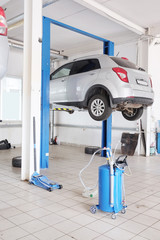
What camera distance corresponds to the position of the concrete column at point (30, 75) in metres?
4.31

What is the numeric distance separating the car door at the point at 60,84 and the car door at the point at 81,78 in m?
0.15

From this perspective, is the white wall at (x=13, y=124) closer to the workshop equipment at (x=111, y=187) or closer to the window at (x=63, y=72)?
the window at (x=63, y=72)

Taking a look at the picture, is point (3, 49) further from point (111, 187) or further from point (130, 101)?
point (130, 101)

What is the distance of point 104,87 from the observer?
4848 mm

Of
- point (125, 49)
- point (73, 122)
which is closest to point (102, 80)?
point (125, 49)

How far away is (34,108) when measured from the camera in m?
4.34

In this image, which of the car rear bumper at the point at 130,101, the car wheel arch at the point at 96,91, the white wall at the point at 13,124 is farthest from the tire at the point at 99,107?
the white wall at the point at 13,124

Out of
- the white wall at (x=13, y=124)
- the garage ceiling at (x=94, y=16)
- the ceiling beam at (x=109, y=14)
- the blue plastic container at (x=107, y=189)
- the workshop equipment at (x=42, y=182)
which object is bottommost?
the workshop equipment at (x=42, y=182)

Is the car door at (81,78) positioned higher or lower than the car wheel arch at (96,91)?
higher

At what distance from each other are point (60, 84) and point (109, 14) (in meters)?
2.21

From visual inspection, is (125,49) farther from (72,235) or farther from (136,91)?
(72,235)

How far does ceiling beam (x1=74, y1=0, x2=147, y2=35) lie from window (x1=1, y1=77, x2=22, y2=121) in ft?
14.7

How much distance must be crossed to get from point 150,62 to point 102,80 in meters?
3.40

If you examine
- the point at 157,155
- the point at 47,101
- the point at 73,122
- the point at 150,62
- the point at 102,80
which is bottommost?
the point at 157,155
